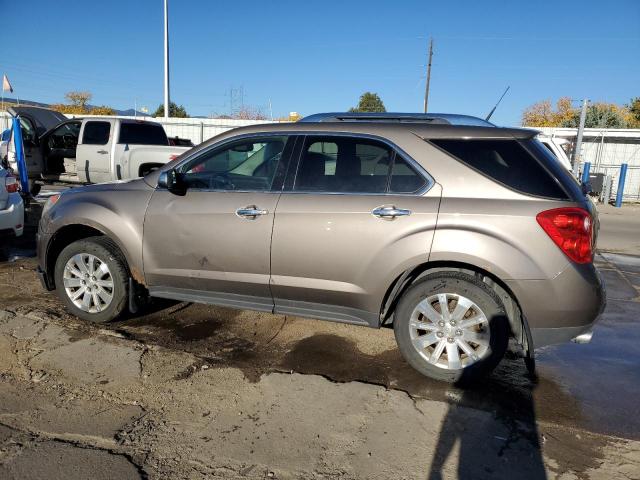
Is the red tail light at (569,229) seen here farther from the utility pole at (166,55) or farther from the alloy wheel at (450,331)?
the utility pole at (166,55)

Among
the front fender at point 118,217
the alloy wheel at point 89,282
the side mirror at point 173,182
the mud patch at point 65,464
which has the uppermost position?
the side mirror at point 173,182

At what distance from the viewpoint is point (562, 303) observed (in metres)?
3.29

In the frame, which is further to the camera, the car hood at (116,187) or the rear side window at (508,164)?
the car hood at (116,187)

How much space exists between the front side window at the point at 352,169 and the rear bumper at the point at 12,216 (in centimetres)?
458

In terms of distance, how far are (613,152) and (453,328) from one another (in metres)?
21.0

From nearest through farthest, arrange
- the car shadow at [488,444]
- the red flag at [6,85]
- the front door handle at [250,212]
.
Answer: the car shadow at [488,444], the front door handle at [250,212], the red flag at [6,85]

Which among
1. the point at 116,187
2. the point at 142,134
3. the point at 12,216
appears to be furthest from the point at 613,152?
the point at 12,216

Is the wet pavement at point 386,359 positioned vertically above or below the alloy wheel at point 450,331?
below

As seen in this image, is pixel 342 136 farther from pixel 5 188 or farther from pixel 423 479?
pixel 5 188

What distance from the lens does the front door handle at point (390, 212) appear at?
352cm

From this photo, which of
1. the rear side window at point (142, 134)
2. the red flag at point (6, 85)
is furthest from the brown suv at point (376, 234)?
the red flag at point (6, 85)

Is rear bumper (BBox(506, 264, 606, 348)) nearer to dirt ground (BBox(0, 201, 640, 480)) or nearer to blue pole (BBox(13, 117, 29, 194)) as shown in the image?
dirt ground (BBox(0, 201, 640, 480))

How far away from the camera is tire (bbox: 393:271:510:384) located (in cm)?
347

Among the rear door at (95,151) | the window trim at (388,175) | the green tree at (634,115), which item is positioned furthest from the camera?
the green tree at (634,115)
